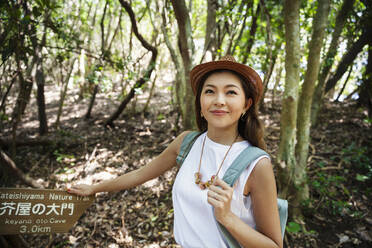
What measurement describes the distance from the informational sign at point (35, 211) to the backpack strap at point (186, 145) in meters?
0.88

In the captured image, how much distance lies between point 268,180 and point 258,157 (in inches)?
5.6

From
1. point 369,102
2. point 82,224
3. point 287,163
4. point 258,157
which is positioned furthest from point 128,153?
point 369,102

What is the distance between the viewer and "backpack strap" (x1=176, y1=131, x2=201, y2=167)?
5.89 feet

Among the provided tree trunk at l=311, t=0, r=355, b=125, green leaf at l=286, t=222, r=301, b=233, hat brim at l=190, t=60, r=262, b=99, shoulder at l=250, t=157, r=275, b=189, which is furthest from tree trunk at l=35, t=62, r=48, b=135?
tree trunk at l=311, t=0, r=355, b=125

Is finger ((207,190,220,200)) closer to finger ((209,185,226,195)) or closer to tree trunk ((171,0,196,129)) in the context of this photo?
finger ((209,185,226,195))

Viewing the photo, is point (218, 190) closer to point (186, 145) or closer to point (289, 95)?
point (186, 145)

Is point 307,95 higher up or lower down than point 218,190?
higher up

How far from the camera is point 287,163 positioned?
3.27 m

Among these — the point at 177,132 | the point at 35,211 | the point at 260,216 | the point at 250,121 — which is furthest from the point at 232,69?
the point at 177,132

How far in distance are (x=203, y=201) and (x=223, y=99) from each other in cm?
66

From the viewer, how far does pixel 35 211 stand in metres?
1.69

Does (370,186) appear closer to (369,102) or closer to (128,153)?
(369,102)

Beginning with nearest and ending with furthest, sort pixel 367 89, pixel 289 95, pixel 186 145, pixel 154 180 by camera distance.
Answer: pixel 186 145 → pixel 289 95 → pixel 154 180 → pixel 367 89

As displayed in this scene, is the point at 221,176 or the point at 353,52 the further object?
the point at 353,52
